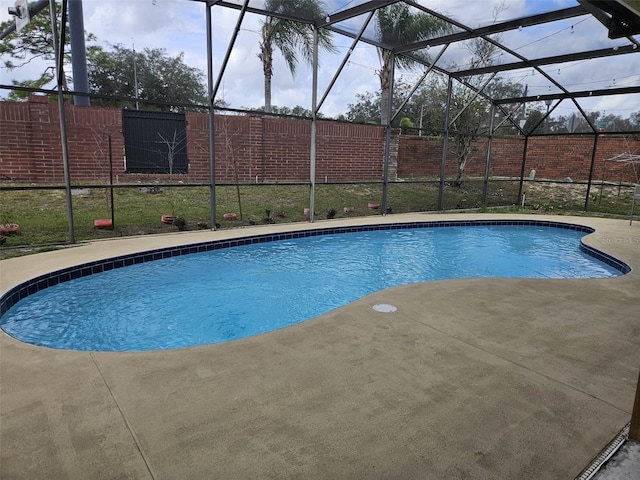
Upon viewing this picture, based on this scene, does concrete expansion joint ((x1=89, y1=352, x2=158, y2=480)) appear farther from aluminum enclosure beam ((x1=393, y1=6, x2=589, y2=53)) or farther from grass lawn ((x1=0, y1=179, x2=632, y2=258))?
aluminum enclosure beam ((x1=393, y1=6, x2=589, y2=53))

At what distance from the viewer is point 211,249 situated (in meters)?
6.13

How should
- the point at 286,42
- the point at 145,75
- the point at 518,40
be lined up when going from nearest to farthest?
the point at 518,40 → the point at 286,42 → the point at 145,75

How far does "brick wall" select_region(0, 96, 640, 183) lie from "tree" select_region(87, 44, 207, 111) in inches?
399

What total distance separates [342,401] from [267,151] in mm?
6603

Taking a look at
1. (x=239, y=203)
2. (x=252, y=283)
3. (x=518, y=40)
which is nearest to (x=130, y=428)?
(x=252, y=283)

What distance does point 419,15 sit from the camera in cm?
778

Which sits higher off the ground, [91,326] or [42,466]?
[42,466]

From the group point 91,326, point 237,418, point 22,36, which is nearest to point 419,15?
point 91,326

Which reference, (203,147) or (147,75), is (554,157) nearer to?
(203,147)

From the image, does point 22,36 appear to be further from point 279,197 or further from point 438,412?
point 438,412

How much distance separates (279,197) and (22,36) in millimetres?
9808

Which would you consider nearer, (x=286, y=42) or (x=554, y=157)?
(x=286, y=42)

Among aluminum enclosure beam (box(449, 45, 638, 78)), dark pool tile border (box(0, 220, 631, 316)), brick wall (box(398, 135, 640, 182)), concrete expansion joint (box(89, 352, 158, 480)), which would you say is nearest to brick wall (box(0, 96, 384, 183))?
dark pool tile border (box(0, 220, 631, 316))

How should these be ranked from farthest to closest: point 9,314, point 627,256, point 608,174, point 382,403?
point 608,174, point 627,256, point 9,314, point 382,403
